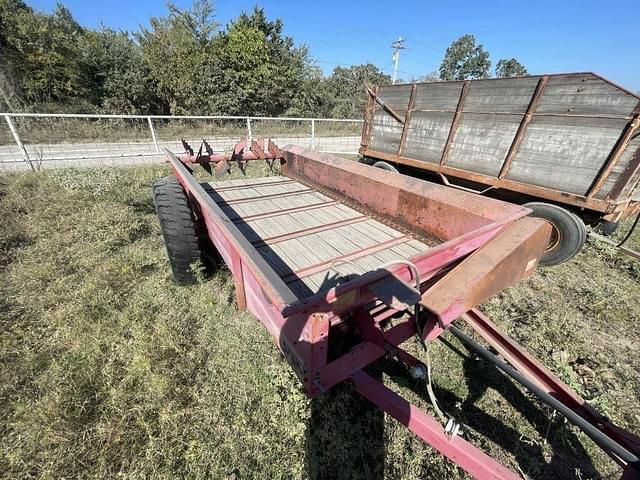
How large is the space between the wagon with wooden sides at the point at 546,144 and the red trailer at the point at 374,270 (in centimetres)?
201

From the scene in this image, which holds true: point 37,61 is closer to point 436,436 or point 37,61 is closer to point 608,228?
point 436,436

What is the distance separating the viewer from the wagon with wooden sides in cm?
289

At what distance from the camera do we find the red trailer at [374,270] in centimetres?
119

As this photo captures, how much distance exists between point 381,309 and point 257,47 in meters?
20.4

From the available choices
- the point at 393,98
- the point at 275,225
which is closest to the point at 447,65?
the point at 393,98

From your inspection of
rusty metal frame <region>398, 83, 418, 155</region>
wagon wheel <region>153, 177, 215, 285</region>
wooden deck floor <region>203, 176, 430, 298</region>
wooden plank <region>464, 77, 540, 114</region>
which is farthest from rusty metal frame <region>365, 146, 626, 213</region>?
wagon wheel <region>153, 177, 215, 285</region>

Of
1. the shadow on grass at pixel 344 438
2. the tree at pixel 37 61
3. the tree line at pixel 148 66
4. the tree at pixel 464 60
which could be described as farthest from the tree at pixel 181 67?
the tree at pixel 464 60

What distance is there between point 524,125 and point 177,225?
429 centimetres

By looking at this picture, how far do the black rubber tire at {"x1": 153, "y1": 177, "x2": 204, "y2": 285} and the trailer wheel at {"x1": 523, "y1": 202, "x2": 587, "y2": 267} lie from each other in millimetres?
3777

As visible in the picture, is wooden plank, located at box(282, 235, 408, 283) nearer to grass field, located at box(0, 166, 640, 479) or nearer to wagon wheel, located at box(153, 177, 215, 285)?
grass field, located at box(0, 166, 640, 479)

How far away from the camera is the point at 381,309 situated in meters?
1.77

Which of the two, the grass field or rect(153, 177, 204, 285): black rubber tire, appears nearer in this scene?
the grass field

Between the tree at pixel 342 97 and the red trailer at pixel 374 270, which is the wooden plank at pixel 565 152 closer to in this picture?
the red trailer at pixel 374 270

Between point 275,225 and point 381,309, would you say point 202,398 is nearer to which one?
point 381,309
